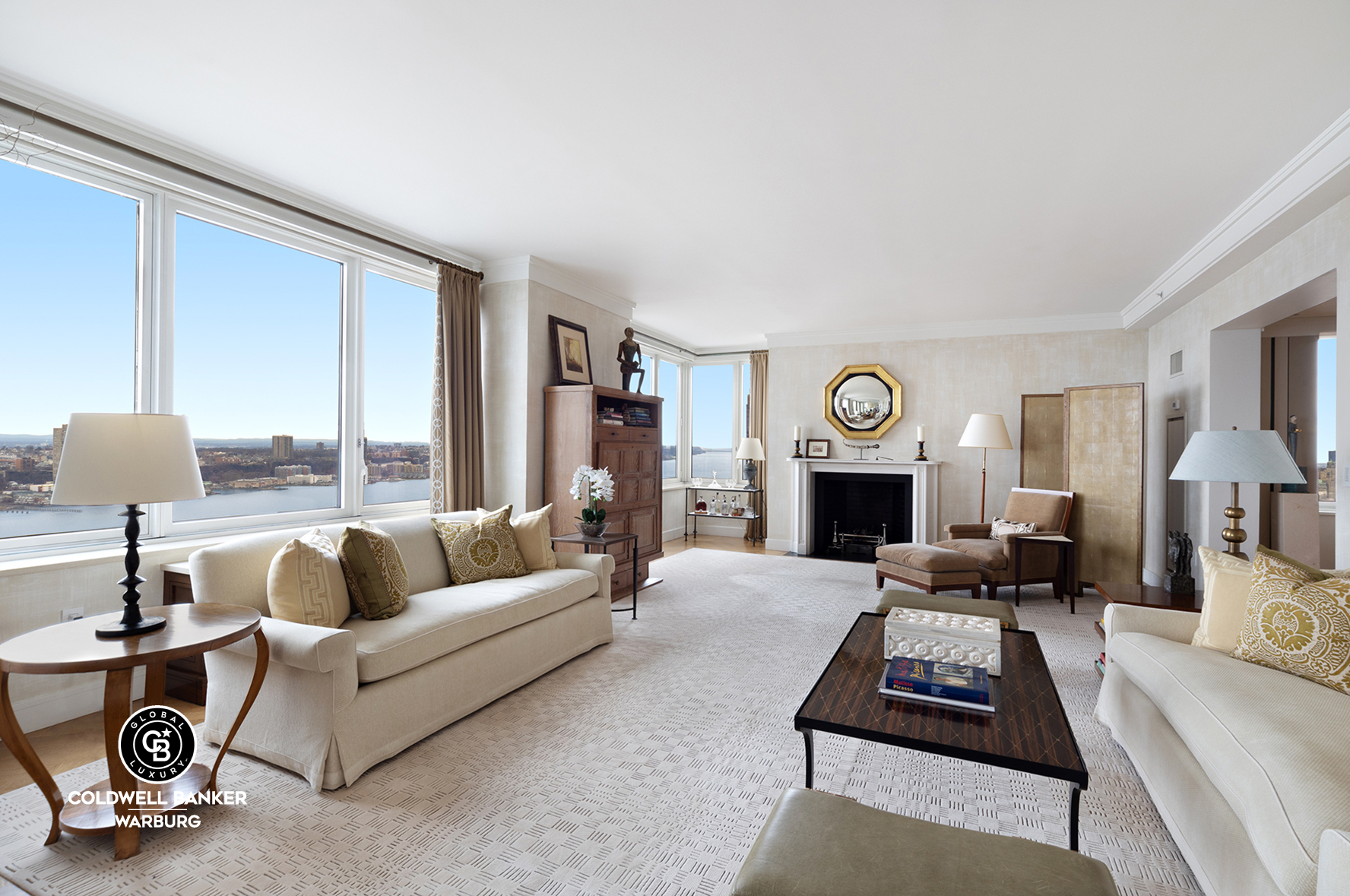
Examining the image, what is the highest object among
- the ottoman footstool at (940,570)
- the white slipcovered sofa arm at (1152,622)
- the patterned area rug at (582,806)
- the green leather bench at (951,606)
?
the white slipcovered sofa arm at (1152,622)

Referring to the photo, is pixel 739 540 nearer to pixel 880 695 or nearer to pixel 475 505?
pixel 475 505

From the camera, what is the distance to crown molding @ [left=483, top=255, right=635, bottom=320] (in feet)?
15.9

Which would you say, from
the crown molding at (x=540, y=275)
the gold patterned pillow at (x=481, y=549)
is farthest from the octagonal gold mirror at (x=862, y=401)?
the gold patterned pillow at (x=481, y=549)

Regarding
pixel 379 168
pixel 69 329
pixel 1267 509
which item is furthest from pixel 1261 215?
pixel 69 329

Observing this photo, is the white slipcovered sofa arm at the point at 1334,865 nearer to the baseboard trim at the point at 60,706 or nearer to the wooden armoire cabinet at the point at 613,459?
the baseboard trim at the point at 60,706

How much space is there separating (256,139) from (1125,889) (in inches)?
175

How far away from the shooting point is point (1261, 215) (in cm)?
337

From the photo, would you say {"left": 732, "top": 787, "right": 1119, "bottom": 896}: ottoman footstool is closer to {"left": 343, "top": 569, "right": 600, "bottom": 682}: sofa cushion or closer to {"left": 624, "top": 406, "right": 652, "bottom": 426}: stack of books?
{"left": 343, "top": 569, "right": 600, "bottom": 682}: sofa cushion

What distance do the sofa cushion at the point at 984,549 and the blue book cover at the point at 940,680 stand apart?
3.07 metres

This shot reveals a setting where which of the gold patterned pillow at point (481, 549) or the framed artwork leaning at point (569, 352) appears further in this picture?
the framed artwork leaning at point (569, 352)

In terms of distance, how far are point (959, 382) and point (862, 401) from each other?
3.37 ft

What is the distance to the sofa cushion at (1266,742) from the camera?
1345mm

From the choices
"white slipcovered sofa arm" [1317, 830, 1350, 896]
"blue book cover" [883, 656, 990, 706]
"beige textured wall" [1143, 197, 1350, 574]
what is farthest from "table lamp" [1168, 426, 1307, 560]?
"white slipcovered sofa arm" [1317, 830, 1350, 896]

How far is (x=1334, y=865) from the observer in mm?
1186
